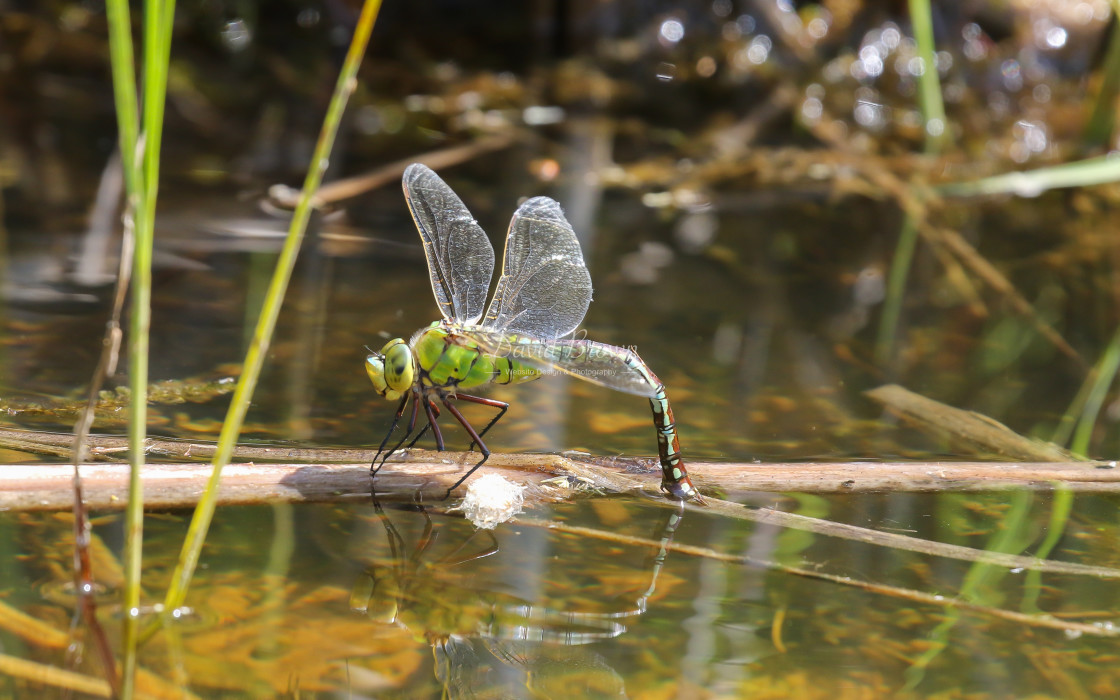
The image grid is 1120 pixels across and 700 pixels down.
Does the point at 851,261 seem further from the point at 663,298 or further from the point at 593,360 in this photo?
the point at 593,360

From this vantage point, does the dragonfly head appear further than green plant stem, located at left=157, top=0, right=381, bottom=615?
Yes

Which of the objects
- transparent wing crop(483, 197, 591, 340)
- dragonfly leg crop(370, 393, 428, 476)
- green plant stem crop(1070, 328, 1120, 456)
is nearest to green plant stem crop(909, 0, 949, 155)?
green plant stem crop(1070, 328, 1120, 456)

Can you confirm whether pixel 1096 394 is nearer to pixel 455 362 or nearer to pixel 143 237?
pixel 455 362

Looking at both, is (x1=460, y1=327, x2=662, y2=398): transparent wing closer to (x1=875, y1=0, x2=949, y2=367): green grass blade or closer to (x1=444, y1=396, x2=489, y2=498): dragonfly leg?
(x1=444, y1=396, x2=489, y2=498): dragonfly leg

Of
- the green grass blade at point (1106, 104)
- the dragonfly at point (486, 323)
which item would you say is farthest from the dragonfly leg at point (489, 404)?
the green grass blade at point (1106, 104)

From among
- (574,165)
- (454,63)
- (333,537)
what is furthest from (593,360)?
(454,63)
